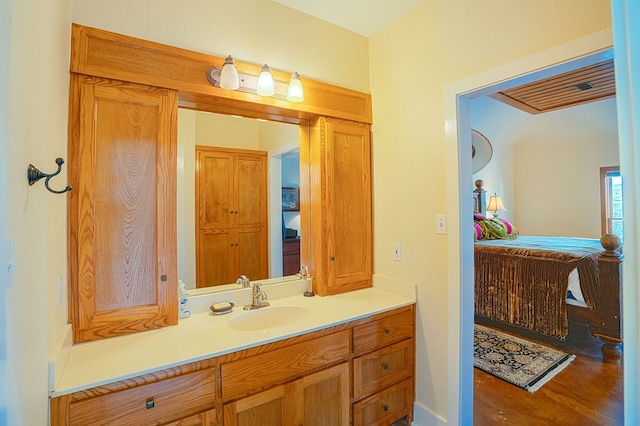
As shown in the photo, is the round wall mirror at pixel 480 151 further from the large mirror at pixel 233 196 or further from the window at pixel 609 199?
the large mirror at pixel 233 196

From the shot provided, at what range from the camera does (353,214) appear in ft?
6.90

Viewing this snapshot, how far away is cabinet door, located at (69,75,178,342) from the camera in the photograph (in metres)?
1.31

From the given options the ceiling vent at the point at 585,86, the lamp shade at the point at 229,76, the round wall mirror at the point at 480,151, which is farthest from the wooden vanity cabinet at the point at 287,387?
the round wall mirror at the point at 480,151

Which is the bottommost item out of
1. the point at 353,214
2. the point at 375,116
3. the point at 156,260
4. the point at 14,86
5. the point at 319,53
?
the point at 156,260

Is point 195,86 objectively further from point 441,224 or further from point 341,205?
point 441,224

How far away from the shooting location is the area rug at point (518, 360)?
2.34 meters

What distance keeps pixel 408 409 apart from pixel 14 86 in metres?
2.25

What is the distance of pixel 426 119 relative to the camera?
5.97ft

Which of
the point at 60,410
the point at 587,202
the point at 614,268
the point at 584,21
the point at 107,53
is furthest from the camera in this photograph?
the point at 587,202

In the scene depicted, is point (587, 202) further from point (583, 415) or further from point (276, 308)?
point (276, 308)

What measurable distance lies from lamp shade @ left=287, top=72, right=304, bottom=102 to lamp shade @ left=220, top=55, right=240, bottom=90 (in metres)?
0.33

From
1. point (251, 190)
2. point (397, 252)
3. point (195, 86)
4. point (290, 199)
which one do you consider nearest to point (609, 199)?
point (397, 252)

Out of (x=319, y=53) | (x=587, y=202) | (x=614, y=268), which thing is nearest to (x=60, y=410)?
(x=319, y=53)

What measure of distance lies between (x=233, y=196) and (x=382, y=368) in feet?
4.42
